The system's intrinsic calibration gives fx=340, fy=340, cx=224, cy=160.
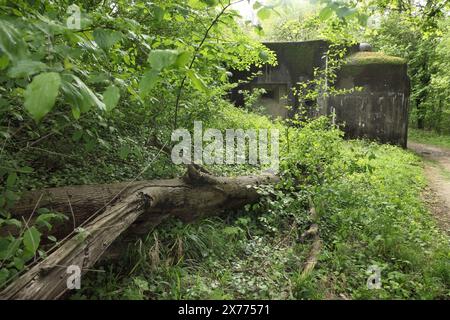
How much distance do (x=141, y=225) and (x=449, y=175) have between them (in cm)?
898

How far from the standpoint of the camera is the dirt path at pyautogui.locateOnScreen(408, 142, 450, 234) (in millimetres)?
5945

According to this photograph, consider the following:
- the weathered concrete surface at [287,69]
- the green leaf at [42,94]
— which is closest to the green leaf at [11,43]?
the green leaf at [42,94]

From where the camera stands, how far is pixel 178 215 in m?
3.88

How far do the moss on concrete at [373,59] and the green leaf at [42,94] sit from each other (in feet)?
43.3

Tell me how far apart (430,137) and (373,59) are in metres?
8.34

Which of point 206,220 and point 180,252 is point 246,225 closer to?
point 206,220

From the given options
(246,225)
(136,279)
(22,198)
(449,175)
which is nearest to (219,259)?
(246,225)

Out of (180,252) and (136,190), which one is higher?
(136,190)

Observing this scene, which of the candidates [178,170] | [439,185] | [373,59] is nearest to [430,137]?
[373,59]

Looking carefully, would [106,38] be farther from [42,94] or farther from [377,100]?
[377,100]

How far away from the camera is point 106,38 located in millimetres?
1769

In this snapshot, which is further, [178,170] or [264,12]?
[178,170]

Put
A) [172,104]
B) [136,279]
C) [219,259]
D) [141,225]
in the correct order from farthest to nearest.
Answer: [172,104], [219,259], [141,225], [136,279]

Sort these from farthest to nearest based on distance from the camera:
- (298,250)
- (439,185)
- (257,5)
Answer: (439,185) → (298,250) → (257,5)
